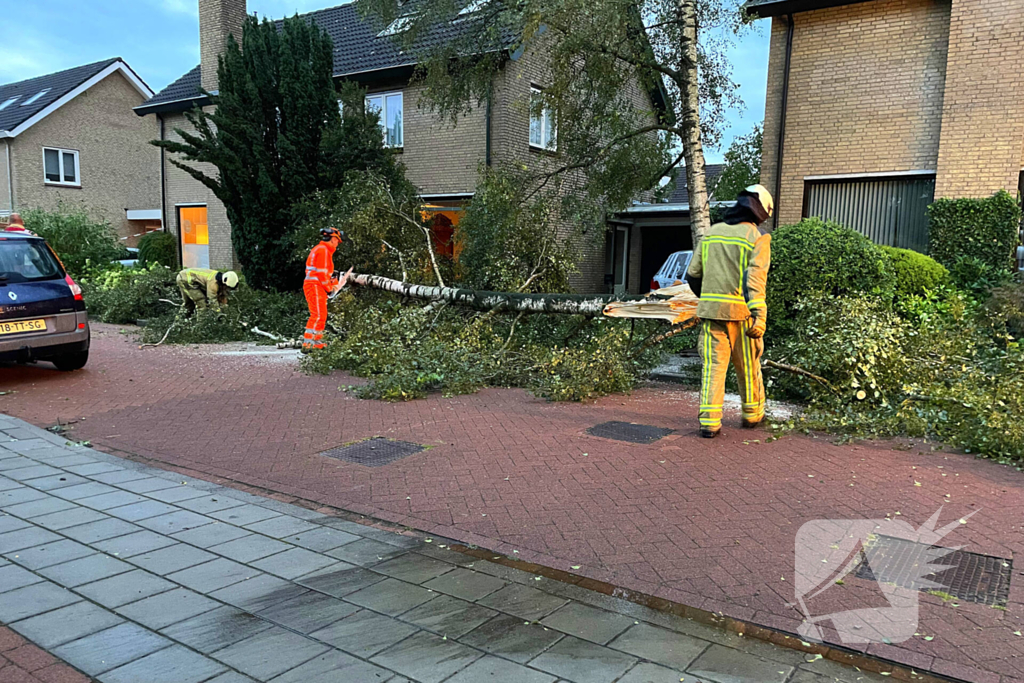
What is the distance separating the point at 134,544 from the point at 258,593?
3.37 ft

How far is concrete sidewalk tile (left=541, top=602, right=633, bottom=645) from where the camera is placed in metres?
2.93

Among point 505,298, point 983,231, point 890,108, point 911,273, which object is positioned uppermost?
point 890,108

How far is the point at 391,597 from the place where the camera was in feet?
10.7

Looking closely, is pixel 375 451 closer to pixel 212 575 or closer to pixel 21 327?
pixel 212 575

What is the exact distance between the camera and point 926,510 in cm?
425

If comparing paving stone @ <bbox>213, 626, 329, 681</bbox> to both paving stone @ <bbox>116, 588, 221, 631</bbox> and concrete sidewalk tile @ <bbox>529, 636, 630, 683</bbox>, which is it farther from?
concrete sidewalk tile @ <bbox>529, 636, 630, 683</bbox>

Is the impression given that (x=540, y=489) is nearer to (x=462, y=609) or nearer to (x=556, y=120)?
(x=462, y=609)

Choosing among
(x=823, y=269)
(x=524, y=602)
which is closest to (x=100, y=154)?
(x=823, y=269)

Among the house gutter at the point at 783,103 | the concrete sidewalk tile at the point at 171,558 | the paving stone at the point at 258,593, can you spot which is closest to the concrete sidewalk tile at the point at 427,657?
the paving stone at the point at 258,593

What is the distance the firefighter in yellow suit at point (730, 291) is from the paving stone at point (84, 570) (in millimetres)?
4270

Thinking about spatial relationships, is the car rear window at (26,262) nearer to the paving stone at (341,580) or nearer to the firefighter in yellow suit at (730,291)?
the paving stone at (341,580)

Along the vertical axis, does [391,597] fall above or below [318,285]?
below

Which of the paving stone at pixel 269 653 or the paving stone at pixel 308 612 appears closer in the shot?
the paving stone at pixel 269 653

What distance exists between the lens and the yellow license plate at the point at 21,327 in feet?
26.8
